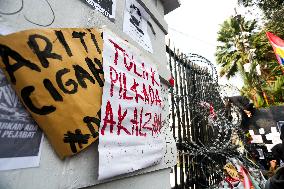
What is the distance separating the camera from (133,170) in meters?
1.93

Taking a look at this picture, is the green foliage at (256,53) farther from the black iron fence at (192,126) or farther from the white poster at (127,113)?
the white poster at (127,113)

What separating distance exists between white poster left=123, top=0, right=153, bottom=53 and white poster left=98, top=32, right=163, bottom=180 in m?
A: 0.26

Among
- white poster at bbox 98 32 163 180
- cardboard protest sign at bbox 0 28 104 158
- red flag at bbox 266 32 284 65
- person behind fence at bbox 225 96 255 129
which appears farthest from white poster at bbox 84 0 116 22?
red flag at bbox 266 32 284 65

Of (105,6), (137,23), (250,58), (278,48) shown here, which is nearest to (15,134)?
(105,6)

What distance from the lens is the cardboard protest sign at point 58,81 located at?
123 centimetres

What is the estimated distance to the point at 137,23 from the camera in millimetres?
2691

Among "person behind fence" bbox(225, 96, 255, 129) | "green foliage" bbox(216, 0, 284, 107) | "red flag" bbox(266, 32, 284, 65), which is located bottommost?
"person behind fence" bbox(225, 96, 255, 129)

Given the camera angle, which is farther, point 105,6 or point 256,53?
point 256,53

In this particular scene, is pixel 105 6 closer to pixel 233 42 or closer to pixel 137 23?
pixel 137 23

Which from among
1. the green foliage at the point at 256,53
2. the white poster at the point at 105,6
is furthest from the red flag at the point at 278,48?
the white poster at the point at 105,6

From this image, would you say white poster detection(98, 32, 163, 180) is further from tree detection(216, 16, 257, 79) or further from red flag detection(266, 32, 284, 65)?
tree detection(216, 16, 257, 79)

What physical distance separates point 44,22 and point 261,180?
3705 mm

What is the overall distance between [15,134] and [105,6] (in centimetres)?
138

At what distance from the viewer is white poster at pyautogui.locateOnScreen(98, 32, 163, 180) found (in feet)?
5.65
